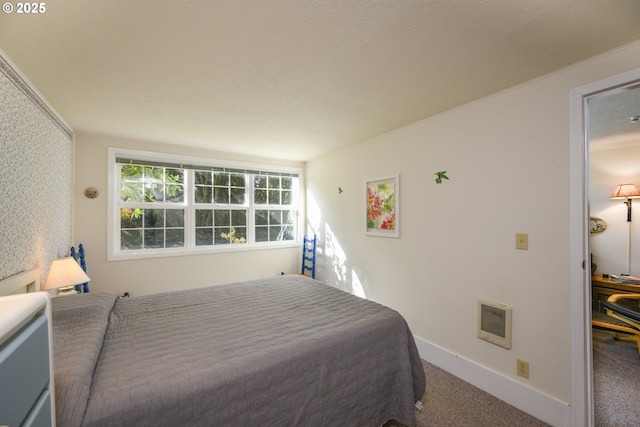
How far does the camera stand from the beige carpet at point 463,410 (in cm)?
171

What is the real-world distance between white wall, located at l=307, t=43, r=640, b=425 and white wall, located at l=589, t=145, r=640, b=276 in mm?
2887

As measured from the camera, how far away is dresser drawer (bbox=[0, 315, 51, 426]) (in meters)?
0.54

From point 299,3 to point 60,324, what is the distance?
6.50ft

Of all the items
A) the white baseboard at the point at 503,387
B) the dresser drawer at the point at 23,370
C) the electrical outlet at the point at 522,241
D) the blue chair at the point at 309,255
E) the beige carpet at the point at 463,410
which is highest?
the electrical outlet at the point at 522,241

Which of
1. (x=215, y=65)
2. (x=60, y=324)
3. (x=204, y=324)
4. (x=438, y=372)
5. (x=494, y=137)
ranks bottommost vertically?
(x=438, y=372)

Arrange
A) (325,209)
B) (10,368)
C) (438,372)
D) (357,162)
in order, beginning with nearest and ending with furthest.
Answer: (10,368) → (438,372) → (357,162) → (325,209)

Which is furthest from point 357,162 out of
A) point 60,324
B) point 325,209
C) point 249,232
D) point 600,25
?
point 60,324

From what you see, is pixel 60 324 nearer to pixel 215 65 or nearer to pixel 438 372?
pixel 215 65

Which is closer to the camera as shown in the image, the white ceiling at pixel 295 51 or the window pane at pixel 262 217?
the white ceiling at pixel 295 51

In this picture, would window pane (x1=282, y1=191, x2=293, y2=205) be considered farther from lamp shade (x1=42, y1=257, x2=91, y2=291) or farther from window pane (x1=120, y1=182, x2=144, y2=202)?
lamp shade (x1=42, y1=257, x2=91, y2=291)

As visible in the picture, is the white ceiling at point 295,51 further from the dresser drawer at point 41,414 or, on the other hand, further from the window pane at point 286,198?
the window pane at point 286,198

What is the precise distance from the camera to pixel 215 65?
1606mm

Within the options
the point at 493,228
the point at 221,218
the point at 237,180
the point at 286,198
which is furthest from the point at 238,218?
the point at 493,228

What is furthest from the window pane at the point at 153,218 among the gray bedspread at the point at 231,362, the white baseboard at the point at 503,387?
the white baseboard at the point at 503,387
